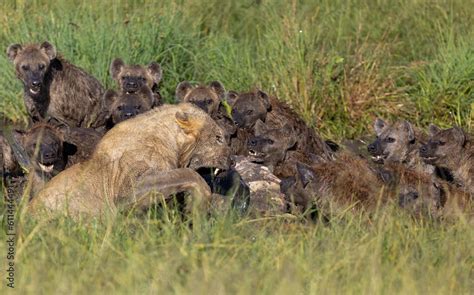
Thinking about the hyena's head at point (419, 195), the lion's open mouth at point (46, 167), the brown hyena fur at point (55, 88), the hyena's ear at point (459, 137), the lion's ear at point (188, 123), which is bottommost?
the brown hyena fur at point (55, 88)

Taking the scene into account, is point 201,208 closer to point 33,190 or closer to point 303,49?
point 33,190

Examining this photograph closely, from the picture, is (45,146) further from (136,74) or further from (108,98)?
(136,74)

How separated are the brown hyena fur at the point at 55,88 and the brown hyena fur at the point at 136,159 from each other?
3680 mm

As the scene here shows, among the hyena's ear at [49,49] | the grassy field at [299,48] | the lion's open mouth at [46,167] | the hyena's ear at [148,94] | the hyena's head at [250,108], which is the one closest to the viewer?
the lion's open mouth at [46,167]

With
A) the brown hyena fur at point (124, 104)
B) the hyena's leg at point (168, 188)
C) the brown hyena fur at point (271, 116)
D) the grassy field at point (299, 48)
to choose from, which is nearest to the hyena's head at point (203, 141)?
the hyena's leg at point (168, 188)

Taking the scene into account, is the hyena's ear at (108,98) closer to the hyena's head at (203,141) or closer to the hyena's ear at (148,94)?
the hyena's ear at (148,94)

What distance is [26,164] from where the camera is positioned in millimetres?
9828

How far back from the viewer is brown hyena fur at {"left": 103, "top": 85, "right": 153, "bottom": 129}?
10062mm

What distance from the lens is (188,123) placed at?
6.96 meters

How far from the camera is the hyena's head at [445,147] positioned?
9.03 m

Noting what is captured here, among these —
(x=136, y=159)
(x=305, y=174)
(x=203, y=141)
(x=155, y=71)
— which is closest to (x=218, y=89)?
(x=155, y=71)

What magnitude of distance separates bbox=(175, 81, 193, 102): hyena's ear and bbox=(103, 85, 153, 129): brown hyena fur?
352 mm

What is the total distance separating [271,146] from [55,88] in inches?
94.5

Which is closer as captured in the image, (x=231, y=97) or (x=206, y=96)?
(x=231, y=97)
